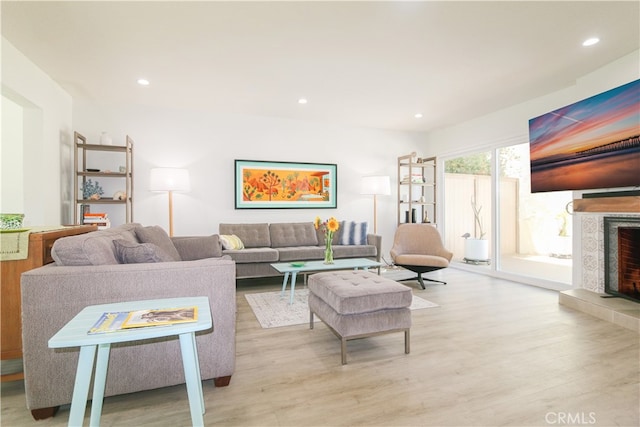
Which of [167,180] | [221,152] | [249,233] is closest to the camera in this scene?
[167,180]

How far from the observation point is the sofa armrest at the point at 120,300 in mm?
1552

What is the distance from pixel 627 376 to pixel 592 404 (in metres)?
0.53

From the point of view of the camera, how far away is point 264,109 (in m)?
4.85

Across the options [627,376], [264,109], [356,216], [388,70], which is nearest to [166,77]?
[264,109]

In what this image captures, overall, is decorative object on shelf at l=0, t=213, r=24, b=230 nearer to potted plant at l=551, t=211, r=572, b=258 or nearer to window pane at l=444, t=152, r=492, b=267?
potted plant at l=551, t=211, r=572, b=258

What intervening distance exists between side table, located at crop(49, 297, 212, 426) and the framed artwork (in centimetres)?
387

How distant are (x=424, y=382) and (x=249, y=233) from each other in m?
3.45

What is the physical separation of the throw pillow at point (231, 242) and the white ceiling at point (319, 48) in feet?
6.10

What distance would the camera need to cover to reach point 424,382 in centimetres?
193

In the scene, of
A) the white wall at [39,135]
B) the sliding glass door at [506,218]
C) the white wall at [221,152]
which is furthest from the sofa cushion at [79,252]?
the sliding glass door at [506,218]

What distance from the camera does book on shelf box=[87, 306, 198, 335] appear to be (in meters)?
1.16

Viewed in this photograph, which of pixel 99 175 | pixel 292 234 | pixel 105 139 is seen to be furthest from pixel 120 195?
pixel 292 234

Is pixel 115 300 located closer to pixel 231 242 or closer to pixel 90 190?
pixel 231 242

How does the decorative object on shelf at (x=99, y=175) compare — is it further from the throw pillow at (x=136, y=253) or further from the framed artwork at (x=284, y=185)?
the throw pillow at (x=136, y=253)
